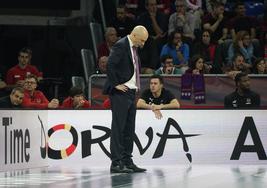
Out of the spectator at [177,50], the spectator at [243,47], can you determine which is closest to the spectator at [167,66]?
the spectator at [177,50]

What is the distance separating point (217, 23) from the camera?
20.6 m

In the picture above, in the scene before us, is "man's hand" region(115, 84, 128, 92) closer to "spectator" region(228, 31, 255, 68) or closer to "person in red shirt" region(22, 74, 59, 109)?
"person in red shirt" region(22, 74, 59, 109)

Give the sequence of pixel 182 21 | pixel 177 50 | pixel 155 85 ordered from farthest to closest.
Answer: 1. pixel 182 21
2. pixel 177 50
3. pixel 155 85

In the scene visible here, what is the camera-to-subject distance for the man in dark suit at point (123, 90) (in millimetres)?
12773

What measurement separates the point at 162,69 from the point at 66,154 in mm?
3505

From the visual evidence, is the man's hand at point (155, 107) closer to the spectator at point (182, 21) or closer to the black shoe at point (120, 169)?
the black shoe at point (120, 169)

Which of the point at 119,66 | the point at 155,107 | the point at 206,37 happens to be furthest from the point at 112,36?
the point at 119,66

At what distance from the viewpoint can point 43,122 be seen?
15.2 meters

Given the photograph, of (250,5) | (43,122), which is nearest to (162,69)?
(43,122)

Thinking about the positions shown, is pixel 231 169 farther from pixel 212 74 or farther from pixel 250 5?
pixel 250 5

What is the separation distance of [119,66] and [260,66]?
18.1 feet

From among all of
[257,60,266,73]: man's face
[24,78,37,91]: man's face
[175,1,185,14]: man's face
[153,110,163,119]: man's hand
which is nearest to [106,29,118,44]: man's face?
[175,1,185,14]: man's face

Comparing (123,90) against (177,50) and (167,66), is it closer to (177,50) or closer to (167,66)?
(167,66)

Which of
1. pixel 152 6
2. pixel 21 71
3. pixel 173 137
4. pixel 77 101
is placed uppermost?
pixel 152 6
